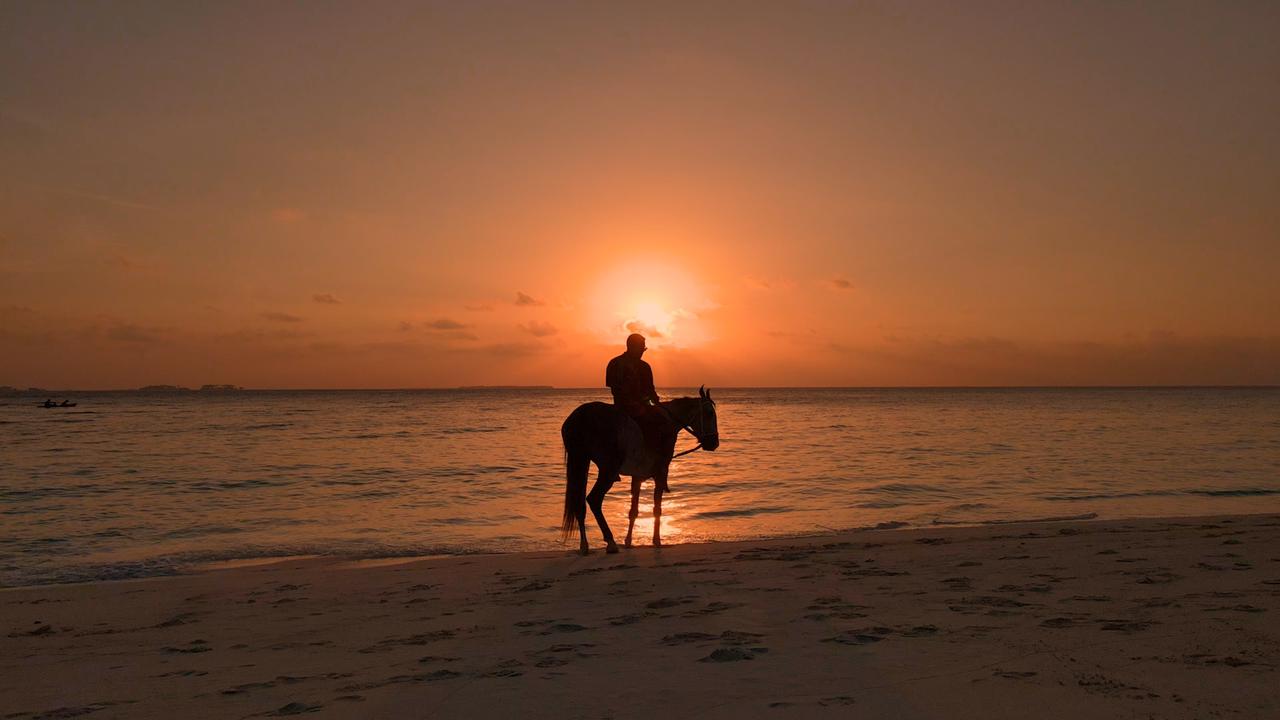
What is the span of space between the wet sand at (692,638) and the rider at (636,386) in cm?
250

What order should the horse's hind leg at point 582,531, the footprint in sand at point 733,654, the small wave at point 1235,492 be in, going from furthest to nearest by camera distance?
the small wave at point 1235,492 → the horse's hind leg at point 582,531 → the footprint in sand at point 733,654

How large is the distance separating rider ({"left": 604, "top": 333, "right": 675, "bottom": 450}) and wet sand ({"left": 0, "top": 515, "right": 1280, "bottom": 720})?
2.50 metres

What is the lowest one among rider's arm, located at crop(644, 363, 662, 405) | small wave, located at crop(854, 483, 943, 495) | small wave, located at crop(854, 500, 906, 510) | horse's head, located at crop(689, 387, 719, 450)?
small wave, located at crop(854, 500, 906, 510)

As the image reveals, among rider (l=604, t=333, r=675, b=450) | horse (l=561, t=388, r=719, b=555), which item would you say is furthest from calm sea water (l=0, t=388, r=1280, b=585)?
rider (l=604, t=333, r=675, b=450)

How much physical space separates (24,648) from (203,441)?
125 ft

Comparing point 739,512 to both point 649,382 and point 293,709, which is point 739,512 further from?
Answer: point 293,709

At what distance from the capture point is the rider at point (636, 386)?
12414 mm

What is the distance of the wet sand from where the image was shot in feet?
15.8

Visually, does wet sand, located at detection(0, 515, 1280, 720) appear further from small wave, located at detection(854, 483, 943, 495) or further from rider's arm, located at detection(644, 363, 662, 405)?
small wave, located at detection(854, 483, 943, 495)

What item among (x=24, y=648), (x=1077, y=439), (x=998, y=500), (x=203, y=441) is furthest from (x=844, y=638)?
(x=203, y=441)

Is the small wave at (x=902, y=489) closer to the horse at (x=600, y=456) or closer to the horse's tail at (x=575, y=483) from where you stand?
the horse at (x=600, y=456)

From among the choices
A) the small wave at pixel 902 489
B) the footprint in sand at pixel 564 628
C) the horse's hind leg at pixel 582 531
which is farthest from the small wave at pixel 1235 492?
the footprint in sand at pixel 564 628

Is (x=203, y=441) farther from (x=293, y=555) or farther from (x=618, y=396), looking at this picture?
(x=618, y=396)

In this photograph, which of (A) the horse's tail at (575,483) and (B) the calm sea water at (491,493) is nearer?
(A) the horse's tail at (575,483)
